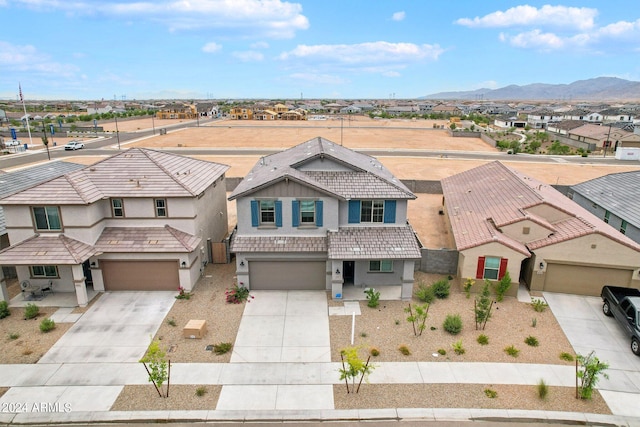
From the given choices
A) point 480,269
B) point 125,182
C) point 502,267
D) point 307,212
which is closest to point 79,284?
point 125,182

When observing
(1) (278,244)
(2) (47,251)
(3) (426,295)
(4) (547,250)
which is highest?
(2) (47,251)

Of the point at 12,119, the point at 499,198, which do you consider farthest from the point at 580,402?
the point at 12,119

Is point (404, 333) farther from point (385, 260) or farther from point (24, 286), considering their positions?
point (24, 286)

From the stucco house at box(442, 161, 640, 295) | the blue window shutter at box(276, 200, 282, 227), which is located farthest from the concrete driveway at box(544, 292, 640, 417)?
the blue window shutter at box(276, 200, 282, 227)

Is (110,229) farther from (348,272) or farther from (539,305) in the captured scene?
(539,305)

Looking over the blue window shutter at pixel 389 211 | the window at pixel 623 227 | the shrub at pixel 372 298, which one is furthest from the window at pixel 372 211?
the window at pixel 623 227

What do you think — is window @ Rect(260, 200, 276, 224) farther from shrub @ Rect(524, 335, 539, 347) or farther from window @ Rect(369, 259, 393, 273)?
shrub @ Rect(524, 335, 539, 347)
